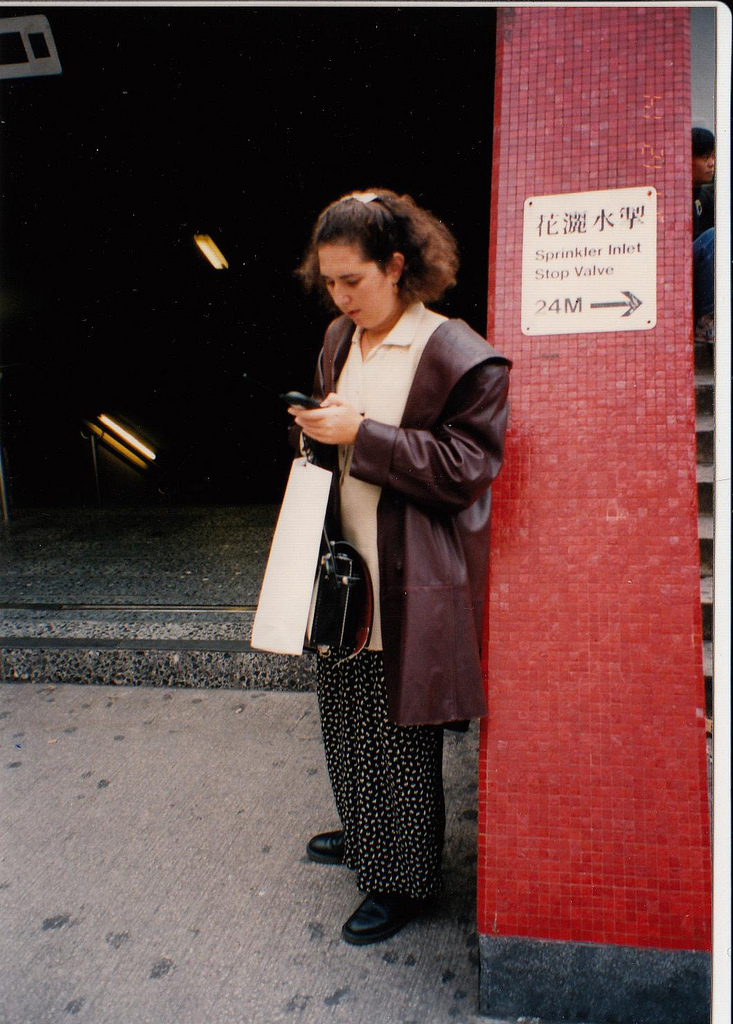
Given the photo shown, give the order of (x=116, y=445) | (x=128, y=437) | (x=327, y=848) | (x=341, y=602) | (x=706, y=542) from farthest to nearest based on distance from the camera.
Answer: (x=128, y=437) → (x=116, y=445) → (x=706, y=542) → (x=327, y=848) → (x=341, y=602)

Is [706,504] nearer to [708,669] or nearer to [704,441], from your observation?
[704,441]

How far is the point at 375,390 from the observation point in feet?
5.60

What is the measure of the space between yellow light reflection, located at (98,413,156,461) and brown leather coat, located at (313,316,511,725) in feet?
23.2

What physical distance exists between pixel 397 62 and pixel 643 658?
4.07 metres

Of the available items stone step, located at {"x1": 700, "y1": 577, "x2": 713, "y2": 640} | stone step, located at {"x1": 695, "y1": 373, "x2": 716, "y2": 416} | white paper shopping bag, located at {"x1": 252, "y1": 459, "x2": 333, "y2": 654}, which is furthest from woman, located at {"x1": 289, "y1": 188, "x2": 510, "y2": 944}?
stone step, located at {"x1": 695, "y1": 373, "x2": 716, "y2": 416}

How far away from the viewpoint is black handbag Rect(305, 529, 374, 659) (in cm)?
166

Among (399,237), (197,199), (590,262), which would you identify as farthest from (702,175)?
(197,199)

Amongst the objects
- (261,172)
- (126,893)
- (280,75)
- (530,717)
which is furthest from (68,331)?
(530,717)

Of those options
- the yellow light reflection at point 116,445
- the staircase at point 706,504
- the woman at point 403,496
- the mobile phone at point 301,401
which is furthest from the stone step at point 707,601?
the yellow light reflection at point 116,445

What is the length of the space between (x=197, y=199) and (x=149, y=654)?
183 inches

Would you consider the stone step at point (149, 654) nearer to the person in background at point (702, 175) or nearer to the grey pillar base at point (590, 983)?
the grey pillar base at point (590, 983)

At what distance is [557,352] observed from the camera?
1.63 metres

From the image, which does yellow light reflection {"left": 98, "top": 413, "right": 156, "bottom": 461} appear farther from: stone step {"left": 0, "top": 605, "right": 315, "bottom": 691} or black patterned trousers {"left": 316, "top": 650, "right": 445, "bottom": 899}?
black patterned trousers {"left": 316, "top": 650, "right": 445, "bottom": 899}

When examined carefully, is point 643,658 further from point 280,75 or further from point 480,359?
point 280,75
